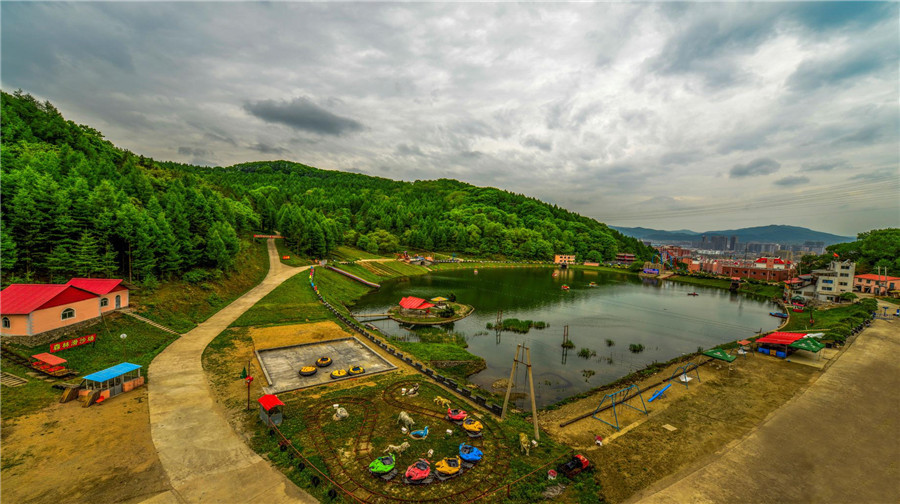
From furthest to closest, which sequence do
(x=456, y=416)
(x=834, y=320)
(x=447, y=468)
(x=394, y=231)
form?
(x=394, y=231) → (x=834, y=320) → (x=456, y=416) → (x=447, y=468)

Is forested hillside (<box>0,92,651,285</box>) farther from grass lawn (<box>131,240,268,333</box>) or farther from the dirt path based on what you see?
the dirt path

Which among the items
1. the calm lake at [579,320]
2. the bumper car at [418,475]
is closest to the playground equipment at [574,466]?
the bumper car at [418,475]

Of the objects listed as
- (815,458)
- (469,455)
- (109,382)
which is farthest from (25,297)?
(815,458)

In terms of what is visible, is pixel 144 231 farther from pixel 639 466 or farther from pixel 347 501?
pixel 639 466

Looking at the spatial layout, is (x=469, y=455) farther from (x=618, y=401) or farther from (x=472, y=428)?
(x=618, y=401)

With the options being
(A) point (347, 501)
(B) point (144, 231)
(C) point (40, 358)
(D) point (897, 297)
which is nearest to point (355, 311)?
(B) point (144, 231)

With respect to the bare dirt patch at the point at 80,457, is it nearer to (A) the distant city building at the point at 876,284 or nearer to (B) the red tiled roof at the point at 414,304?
(B) the red tiled roof at the point at 414,304
